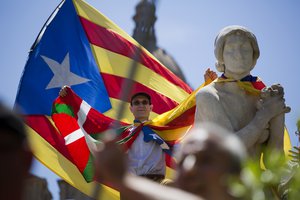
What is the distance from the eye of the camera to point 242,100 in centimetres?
926

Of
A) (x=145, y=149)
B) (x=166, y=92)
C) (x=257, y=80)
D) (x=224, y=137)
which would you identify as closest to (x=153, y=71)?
(x=166, y=92)

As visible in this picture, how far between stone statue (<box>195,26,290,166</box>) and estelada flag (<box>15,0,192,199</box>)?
15.0 ft

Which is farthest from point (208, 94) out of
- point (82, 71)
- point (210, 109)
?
point (82, 71)

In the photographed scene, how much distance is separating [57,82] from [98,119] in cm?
216

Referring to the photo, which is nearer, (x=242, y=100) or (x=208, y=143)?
(x=208, y=143)

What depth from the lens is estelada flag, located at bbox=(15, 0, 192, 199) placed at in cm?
1422

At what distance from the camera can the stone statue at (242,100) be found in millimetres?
8992

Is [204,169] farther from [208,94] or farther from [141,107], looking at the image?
[141,107]

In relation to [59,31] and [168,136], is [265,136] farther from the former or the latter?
[59,31]

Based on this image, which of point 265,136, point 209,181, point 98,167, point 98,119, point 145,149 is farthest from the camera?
point 98,119

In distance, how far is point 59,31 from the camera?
15500 mm

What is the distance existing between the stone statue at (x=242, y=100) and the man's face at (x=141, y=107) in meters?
1.47

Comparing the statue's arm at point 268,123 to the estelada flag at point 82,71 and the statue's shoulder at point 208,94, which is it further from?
the estelada flag at point 82,71

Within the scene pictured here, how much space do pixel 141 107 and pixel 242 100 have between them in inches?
74.0
